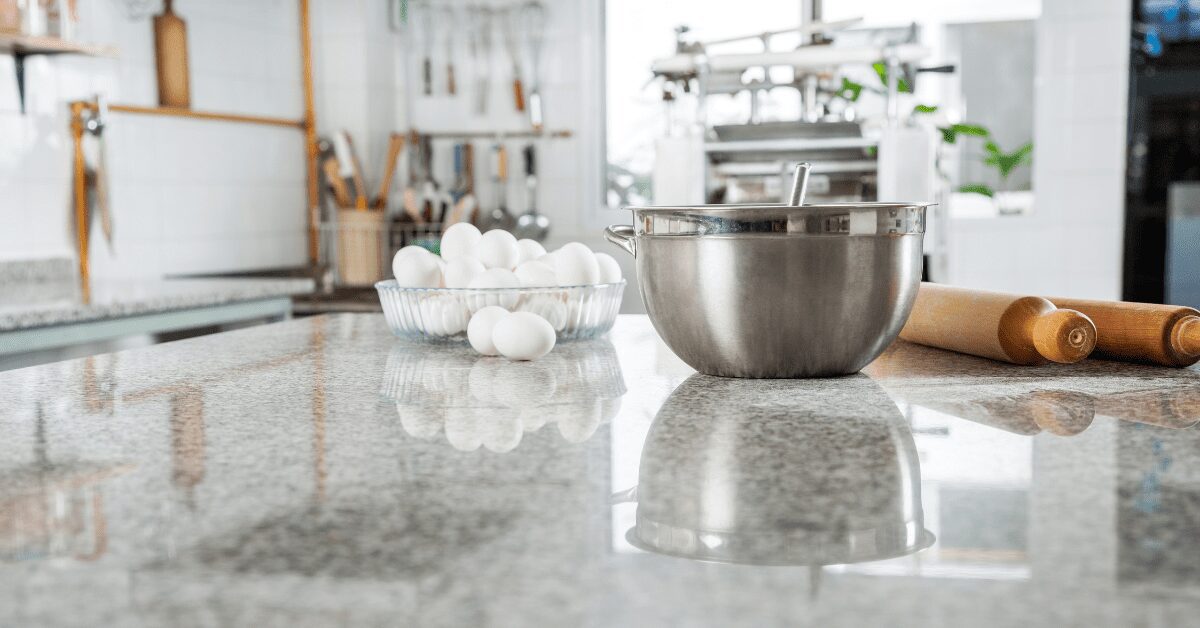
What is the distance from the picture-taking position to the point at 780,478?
52 cm

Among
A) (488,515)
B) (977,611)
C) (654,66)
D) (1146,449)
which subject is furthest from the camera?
(654,66)

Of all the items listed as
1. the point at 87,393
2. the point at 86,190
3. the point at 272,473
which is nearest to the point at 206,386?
the point at 87,393

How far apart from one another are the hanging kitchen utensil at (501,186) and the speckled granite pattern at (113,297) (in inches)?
41.3

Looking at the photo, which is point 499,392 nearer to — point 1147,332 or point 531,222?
point 1147,332

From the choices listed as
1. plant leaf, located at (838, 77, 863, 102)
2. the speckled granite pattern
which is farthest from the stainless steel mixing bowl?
plant leaf, located at (838, 77, 863, 102)

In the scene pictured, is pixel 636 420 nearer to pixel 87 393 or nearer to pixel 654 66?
pixel 87 393

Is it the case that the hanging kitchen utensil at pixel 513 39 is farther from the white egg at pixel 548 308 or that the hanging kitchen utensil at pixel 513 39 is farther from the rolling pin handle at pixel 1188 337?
the rolling pin handle at pixel 1188 337

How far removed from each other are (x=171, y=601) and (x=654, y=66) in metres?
2.57

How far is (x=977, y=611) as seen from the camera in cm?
35

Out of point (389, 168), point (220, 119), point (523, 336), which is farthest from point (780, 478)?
point (389, 168)

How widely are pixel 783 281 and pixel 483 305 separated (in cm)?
34

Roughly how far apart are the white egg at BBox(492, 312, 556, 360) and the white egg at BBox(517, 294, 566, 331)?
8 cm

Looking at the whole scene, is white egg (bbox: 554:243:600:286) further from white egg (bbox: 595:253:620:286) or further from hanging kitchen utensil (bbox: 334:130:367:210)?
hanging kitchen utensil (bbox: 334:130:367:210)

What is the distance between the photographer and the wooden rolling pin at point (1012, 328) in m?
0.84
